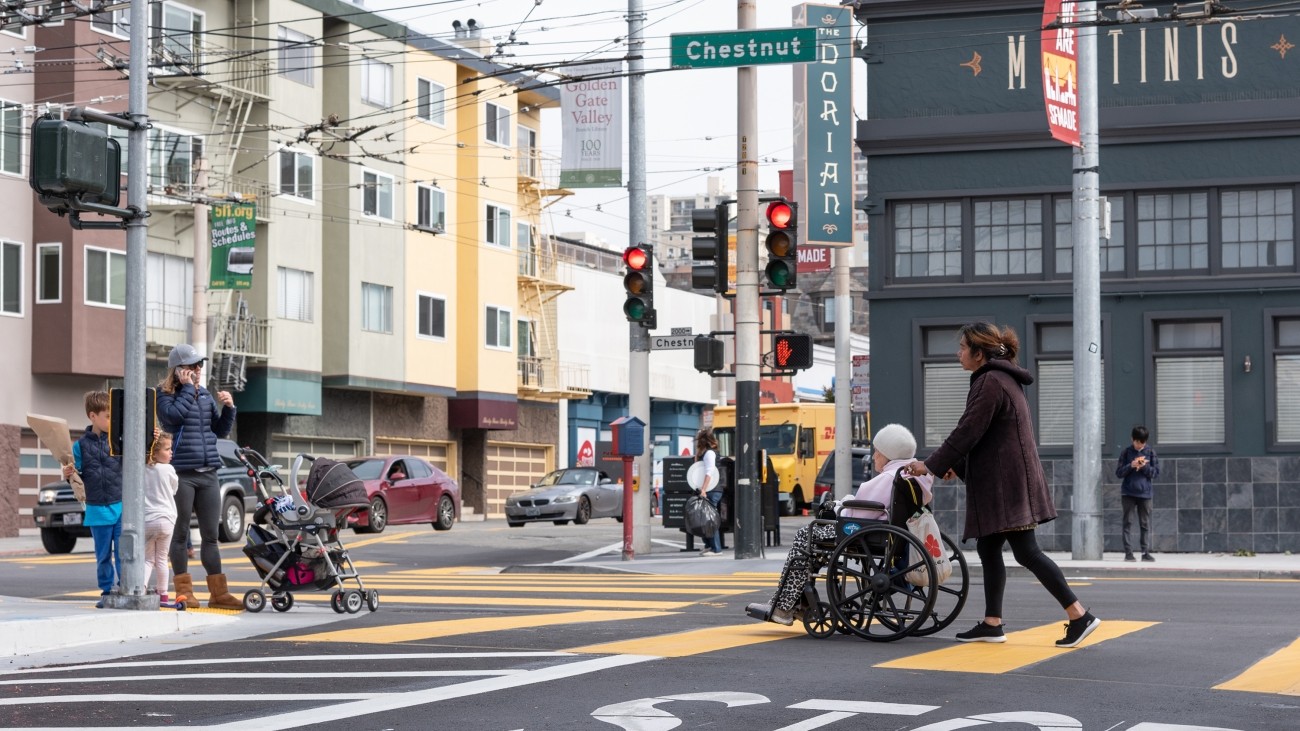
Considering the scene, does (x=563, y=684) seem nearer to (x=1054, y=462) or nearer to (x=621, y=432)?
(x=621, y=432)

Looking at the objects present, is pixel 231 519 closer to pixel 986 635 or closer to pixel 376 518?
pixel 376 518

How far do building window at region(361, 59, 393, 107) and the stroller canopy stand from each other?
115 ft

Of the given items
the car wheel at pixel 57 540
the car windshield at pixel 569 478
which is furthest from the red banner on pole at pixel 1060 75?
the car windshield at pixel 569 478

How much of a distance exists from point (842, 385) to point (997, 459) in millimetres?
21908

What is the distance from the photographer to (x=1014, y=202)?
24.7 metres

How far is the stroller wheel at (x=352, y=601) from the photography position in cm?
1342

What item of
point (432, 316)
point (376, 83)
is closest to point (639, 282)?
point (376, 83)

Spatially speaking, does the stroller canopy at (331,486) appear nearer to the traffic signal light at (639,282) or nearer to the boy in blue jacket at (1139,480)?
the traffic signal light at (639,282)

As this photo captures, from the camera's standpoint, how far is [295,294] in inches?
1774

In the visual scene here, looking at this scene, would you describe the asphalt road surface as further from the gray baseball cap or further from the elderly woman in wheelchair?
the gray baseball cap

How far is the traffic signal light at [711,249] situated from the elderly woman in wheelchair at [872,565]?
32.0 feet

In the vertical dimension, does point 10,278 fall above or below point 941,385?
above

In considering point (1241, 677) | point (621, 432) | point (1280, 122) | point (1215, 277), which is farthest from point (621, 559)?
point (1241, 677)

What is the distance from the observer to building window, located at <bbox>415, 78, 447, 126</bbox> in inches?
1960
